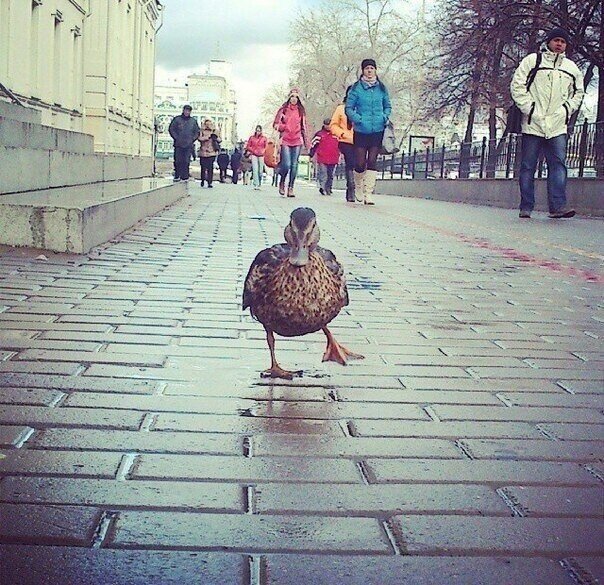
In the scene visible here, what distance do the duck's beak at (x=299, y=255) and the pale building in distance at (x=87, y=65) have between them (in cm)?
1405

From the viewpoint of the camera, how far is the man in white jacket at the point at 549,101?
13844 millimetres

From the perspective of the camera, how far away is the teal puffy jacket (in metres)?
16.4

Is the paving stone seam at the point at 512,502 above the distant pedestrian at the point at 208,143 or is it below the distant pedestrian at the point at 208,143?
below

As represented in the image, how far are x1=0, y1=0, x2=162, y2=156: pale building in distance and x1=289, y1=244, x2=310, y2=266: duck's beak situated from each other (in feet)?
46.1

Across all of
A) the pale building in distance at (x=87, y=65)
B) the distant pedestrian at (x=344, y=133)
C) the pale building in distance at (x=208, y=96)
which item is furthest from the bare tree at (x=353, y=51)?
the pale building in distance at (x=208, y=96)

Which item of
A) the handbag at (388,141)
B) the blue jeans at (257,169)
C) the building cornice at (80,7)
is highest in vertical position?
the building cornice at (80,7)

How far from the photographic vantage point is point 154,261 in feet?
26.0

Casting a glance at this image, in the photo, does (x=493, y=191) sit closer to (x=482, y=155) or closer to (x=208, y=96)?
(x=482, y=155)

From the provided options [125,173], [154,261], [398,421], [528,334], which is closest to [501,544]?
[398,421]

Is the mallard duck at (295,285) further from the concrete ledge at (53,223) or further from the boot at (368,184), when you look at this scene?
the boot at (368,184)

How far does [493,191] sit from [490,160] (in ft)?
5.38

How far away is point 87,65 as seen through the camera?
2919cm

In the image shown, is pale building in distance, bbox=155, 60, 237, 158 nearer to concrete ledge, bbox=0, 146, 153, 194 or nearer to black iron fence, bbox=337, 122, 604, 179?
black iron fence, bbox=337, 122, 604, 179

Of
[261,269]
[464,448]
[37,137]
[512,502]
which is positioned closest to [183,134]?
[37,137]
